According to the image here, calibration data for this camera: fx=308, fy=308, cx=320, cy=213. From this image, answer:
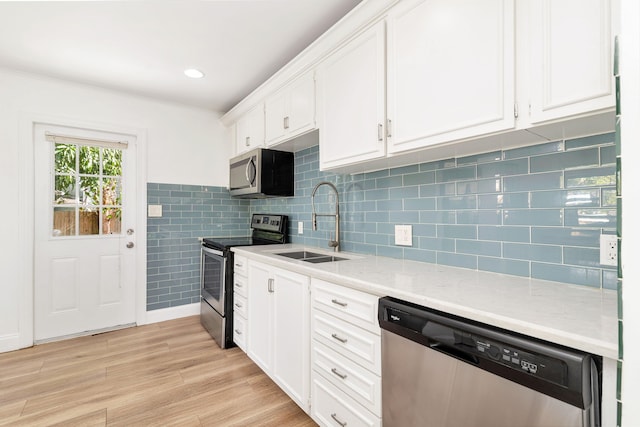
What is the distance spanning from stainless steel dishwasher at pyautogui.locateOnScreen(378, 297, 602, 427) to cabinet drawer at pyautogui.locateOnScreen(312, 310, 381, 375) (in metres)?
0.07

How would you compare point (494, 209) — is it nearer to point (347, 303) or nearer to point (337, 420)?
point (347, 303)

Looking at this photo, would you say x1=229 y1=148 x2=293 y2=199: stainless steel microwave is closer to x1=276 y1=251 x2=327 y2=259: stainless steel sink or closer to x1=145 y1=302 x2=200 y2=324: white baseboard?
x1=276 y1=251 x2=327 y2=259: stainless steel sink

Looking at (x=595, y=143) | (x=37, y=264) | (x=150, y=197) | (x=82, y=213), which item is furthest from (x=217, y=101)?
(x=595, y=143)

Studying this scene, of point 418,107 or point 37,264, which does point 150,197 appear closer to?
point 37,264

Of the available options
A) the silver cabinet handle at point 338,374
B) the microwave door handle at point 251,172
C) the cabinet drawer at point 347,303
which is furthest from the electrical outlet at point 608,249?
the microwave door handle at point 251,172

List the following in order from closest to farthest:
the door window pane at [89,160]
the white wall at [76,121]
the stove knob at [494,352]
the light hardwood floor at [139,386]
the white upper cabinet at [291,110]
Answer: the stove knob at [494,352]
the light hardwood floor at [139,386]
the white upper cabinet at [291,110]
the white wall at [76,121]
the door window pane at [89,160]

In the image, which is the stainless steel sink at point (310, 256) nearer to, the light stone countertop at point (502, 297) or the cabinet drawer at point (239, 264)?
the cabinet drawer at point (239, 264)

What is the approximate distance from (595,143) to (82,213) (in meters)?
3.80

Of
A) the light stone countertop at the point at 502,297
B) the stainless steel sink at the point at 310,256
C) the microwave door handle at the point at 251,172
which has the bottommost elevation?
the stainless steel sink at the point at 310,256

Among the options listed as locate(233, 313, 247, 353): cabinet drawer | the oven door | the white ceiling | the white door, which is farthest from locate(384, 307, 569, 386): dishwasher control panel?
the white door

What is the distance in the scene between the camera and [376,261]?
6.11 ft

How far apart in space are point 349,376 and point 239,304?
1.39 m

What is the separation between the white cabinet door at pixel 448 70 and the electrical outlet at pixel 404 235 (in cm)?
Answer: 54

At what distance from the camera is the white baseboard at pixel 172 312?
327cm
